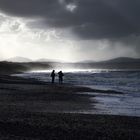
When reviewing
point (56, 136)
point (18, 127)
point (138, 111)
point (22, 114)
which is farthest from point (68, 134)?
point (138, 111)

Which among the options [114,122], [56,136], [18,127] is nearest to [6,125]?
[18,127]

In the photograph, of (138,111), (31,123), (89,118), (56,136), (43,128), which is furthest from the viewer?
(138,111)

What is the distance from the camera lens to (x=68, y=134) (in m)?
13.4

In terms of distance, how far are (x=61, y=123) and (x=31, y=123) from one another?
1226 mm

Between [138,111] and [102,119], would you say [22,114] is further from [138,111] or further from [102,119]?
[138,111]

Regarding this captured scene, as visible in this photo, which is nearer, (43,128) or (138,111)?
(43,128)

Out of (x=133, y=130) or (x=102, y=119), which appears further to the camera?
(x=102, y=119)

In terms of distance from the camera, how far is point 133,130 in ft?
48.4

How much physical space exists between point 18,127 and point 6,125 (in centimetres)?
58

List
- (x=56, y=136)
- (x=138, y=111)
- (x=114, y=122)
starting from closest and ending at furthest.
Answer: (x=56, y=136), (x=114, y=122), (x=138, y=111)

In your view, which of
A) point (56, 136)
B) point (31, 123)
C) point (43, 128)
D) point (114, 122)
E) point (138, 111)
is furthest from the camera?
point (138, 111)

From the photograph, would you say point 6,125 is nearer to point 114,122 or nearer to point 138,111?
point 114,122

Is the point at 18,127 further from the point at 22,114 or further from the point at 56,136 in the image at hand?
the point at 22,114

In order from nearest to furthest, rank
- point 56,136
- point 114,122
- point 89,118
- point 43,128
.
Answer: point 56,136
point 43,128
point 114,122
point 89,118
